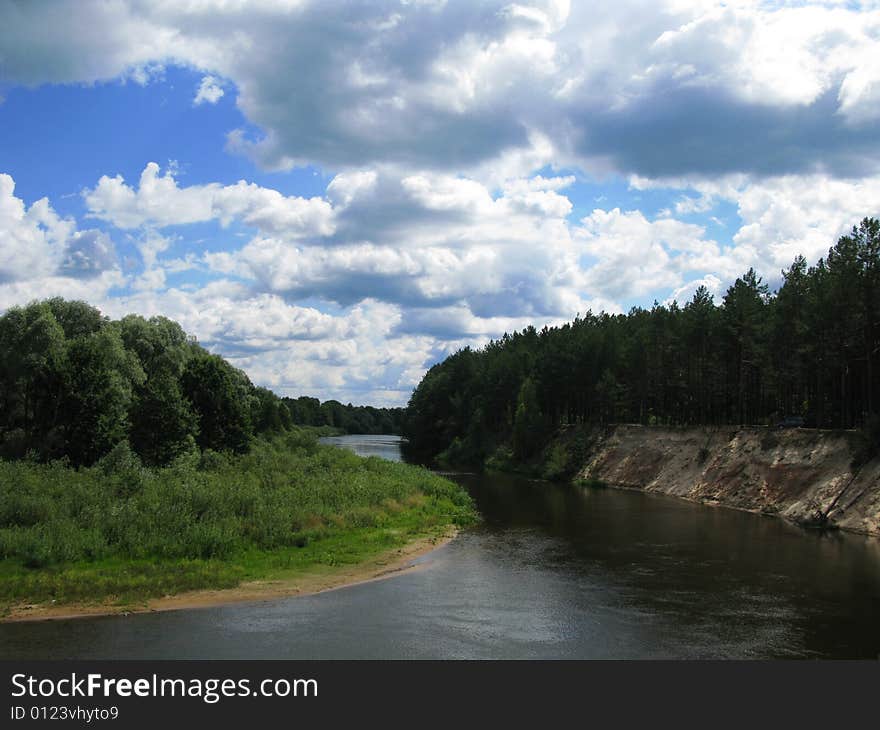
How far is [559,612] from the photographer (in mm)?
27203

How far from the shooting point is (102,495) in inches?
1478

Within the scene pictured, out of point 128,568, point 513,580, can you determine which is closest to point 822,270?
point 513,580

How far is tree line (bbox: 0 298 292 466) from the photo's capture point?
163ft

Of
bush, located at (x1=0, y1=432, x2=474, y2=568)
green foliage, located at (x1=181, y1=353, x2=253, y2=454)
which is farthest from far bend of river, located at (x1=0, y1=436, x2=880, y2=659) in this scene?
green foliage, located at (x1=181, y1=353, x2=253, y2=454)

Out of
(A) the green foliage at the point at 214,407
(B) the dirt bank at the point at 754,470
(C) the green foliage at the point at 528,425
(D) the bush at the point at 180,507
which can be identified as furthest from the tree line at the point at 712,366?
(A) the green foliage at the point at 214,407

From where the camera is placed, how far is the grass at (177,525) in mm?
28594

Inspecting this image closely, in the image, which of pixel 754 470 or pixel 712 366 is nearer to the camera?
pixel 754 470

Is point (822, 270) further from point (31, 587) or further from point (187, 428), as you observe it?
point (31, 587)

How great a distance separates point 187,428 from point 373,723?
4710 centimetres

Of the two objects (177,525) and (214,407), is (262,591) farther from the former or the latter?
(214,407)

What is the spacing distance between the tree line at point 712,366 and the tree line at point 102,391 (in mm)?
51969

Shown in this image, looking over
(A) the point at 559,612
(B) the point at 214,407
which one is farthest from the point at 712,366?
(A) the point at 559,612

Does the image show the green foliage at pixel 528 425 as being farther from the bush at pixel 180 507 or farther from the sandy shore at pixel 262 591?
the sandy shore at pixel 262 591

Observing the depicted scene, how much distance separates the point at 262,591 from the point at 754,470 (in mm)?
51266
